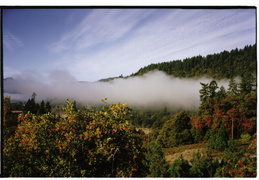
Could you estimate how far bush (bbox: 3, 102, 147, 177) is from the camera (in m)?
4.63

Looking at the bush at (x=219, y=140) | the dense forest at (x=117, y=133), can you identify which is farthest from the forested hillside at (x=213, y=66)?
the bush at (x=219, y=140)

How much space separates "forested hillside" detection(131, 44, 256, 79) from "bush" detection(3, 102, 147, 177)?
245 centimetres

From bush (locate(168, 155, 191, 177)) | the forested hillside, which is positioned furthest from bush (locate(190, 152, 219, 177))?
the forested hillside

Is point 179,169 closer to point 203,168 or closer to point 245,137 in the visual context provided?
point 203,168

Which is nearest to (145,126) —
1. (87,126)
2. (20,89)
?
(87,126)

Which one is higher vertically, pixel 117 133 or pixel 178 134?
pixel 117 133

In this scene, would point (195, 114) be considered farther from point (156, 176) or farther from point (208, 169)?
point (156, 176)

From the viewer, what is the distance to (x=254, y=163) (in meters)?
5.34

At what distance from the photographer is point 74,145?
185 inches

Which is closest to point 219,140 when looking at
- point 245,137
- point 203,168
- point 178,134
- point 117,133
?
point 245,137

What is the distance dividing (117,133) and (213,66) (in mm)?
4653

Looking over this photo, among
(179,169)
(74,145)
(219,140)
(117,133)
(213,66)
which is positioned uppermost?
(213,66)

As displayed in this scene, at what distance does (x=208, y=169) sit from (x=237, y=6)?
4971 mm

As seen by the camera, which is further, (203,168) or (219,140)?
(219,140)
